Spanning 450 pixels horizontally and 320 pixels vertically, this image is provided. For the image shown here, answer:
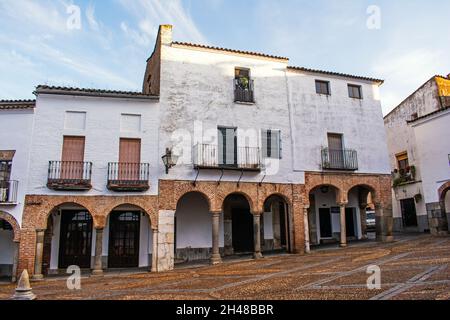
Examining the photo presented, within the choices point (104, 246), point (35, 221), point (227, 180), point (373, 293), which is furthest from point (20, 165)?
point (373, 293)

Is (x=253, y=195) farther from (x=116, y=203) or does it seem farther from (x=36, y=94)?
(x=36, y=94)

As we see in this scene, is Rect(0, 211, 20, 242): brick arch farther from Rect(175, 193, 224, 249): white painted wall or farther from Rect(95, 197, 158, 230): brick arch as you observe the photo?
Rect(175, 193, 224, 249): white painted wall

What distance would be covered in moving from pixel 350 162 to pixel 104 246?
42.7 feet

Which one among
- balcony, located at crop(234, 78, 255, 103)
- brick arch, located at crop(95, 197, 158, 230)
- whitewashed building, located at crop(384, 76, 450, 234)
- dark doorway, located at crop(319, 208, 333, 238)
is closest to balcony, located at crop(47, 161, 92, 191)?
brick arch, located at crop(95, 197, 158, 230)

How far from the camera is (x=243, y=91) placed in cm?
1736

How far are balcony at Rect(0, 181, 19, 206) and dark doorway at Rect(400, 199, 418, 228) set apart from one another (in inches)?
952

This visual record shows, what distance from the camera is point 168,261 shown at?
571 inches

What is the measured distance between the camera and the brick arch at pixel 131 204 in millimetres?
14234

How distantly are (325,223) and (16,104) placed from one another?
1720cm

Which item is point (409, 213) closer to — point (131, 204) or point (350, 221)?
point (350, 221)

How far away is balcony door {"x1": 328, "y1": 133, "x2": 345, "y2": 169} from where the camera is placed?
1815cm

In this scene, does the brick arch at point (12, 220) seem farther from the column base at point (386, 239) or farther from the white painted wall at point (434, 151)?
the white painted wall at point (434, 151)

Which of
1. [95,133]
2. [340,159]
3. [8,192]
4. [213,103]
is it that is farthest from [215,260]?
[8,192]

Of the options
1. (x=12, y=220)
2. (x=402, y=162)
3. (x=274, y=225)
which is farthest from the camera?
(x=402, y=162)
